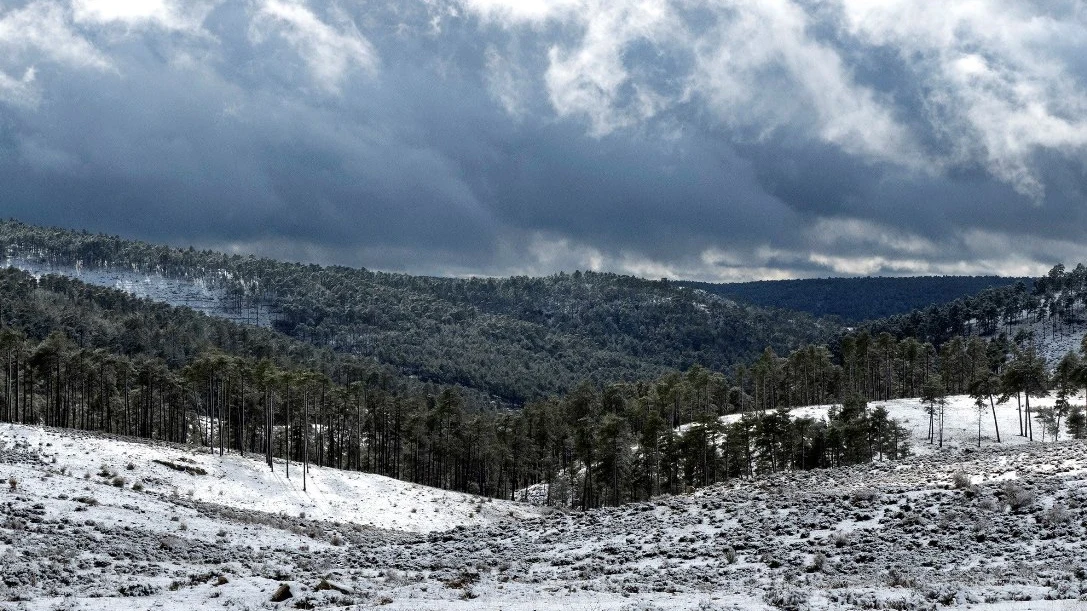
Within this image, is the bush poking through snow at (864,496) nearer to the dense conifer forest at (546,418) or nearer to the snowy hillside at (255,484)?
the snowy hillside at (255,484)

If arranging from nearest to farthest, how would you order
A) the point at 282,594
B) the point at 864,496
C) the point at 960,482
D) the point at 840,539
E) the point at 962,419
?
the point at 282,594, the point at 840,539, the point at 864,496, the point at 960,482, the point at 962,419

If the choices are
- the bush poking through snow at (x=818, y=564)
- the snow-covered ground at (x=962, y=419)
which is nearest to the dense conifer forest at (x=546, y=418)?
the snow-covered ground at (x=962, y=419)

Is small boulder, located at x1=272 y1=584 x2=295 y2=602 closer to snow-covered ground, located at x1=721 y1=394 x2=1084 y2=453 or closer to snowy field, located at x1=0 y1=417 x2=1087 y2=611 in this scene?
snowy field, located at x1=0 y1=417 x2=1087 y2=611

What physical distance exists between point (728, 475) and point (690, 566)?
60.8 metres

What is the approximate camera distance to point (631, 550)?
111 feet

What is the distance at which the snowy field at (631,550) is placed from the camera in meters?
23.2

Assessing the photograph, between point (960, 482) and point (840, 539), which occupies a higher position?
point (960, 482)

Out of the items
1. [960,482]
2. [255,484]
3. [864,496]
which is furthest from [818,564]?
[255,484]

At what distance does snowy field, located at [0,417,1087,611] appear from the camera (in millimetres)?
23234

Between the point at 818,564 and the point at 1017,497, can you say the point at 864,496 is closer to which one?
the point at 1017,497

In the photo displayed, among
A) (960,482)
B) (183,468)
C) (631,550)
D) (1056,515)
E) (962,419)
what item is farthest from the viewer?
(962,419)

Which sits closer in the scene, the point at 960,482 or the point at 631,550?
the point at 631,550

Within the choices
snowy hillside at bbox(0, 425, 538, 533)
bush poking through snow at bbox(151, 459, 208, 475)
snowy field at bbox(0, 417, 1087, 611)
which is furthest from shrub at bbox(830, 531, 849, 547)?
bush poking through snow at bbox(151, 459, 208, 475)

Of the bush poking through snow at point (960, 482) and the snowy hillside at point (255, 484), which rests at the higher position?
the bush poking through snow at point (960, 482)
